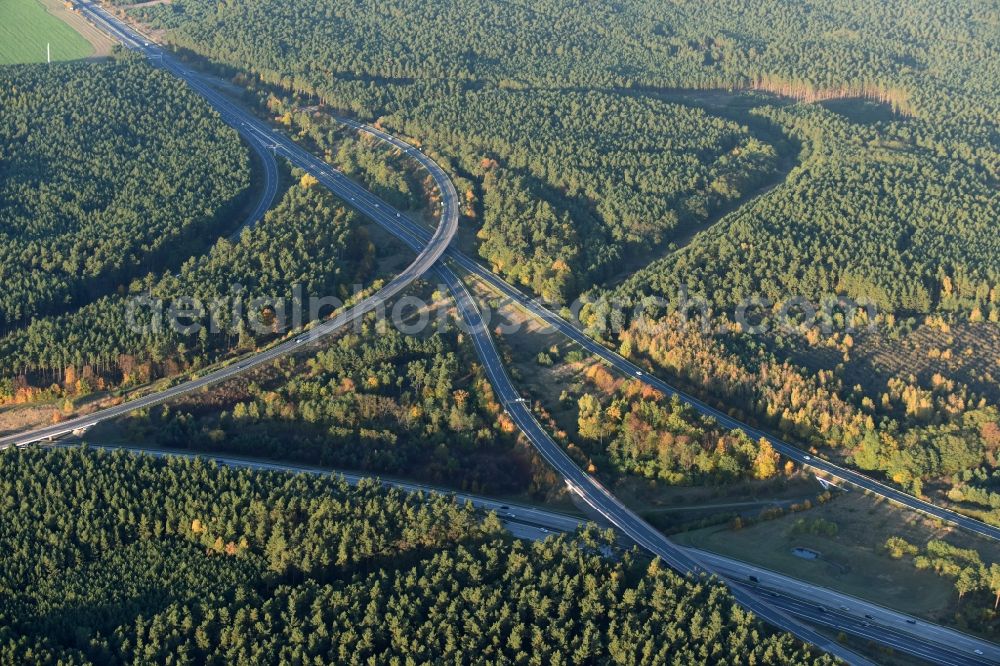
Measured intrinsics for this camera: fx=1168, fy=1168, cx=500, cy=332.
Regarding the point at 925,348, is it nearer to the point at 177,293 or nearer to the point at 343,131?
the point at 177,293

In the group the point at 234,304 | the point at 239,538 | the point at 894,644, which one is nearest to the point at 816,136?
the point at 234,304

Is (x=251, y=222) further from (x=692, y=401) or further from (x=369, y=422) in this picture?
(x=692, y=401)

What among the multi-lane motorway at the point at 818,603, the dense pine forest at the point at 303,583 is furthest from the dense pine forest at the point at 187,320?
the multi-lane motorway at the point at 818,603

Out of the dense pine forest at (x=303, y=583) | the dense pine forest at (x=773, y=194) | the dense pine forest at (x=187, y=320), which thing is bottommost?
the dense pine forest at (x=303, y=583)

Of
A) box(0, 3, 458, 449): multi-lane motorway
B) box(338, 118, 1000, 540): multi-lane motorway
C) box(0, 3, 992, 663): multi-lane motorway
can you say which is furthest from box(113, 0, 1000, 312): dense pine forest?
box(0, 3, 458, 449): multi-lane motorway

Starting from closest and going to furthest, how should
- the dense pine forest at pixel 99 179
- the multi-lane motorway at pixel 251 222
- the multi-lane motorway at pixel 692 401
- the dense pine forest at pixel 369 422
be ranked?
the multi-lane motorway at pixel 692 401
the dense pine forest at pixel 369 422
the multi-lane motorway at pixel 251 222
the dense pine forest at pixel 99 179

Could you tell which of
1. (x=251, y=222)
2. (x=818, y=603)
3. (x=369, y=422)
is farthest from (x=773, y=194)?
(x=818, y=603)

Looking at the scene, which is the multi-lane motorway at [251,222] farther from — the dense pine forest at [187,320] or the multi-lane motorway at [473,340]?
the dense pine forest at [187,320]
